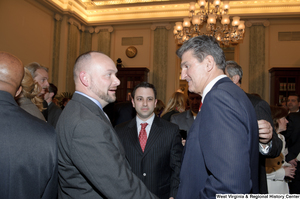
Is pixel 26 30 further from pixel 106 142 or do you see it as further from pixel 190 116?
pixel 106 142

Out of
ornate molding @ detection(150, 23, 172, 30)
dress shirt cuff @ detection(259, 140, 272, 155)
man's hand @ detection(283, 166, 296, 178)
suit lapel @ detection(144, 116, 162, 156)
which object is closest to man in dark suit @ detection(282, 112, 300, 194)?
man's hand @ detection(283, 166, 296, 178)

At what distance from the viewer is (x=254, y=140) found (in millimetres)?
1212

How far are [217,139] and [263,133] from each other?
62cm

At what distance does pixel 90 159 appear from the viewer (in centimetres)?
116

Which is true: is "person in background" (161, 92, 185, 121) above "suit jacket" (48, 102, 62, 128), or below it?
above

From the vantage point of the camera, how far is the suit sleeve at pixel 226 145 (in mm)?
999

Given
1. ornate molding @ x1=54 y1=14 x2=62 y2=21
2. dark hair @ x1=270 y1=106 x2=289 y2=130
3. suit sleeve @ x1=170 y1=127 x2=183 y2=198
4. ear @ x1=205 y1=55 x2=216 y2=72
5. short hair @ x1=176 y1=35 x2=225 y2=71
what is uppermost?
ornate molding @ x1=54 y1=14 x2=62 y2=21

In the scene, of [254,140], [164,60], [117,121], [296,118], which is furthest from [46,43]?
[254,140]

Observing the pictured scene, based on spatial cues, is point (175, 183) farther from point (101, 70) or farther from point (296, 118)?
point (296, 118)

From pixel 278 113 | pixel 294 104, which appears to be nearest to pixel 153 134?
pixel 278 113

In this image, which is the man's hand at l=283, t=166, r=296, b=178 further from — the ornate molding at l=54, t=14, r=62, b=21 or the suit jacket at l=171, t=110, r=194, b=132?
the ornate molding at l=54, t=14, r=62, b=21

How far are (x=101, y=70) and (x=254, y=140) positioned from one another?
104 cm

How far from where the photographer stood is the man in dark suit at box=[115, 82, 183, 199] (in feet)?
6.82

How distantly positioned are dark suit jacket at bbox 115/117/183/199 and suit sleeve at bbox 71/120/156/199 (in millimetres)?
911
